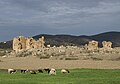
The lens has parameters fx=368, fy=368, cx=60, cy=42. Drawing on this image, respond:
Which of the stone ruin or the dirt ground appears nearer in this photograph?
the dirt ground

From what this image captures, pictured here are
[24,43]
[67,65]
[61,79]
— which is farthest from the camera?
[24,43]

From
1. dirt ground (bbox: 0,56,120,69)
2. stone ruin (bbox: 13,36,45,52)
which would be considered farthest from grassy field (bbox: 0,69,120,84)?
stone ruin (bbox: 13,36,45,52)

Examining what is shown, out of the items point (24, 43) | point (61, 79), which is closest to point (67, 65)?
point (61, 79)

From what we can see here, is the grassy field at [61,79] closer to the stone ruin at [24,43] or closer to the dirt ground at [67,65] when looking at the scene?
the dirt ground at [67,65]

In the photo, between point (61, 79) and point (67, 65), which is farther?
point (67, 65)

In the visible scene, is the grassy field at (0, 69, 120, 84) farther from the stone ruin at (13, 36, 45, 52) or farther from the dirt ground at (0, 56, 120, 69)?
the stone ruin at (13, 36, 45, 52)

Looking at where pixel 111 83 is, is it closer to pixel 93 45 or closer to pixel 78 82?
pixel 78 82

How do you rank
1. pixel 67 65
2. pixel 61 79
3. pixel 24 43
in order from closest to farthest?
pixel 61 79 → pixel 67 65 → pixel 24 43

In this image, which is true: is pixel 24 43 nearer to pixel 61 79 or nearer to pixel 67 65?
pixel 67 65

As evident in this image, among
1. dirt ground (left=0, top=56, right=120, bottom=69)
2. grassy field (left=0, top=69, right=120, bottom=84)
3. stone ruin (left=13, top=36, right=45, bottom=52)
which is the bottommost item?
dirt ground (left=0, top=56, right=120, bottom=69)

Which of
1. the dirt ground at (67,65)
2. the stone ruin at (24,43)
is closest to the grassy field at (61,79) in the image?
the dirt ground at (67,65)

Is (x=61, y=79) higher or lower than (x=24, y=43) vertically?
lower

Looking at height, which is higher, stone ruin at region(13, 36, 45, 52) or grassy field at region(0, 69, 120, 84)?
stone ruin at region(13, 36, 45, 52)

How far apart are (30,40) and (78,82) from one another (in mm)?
91721
